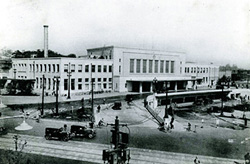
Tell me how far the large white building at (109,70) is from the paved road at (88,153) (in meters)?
19.5

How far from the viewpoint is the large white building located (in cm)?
4159

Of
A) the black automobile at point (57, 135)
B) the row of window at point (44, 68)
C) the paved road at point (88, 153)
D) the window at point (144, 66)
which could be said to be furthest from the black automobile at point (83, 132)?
the window at point (144, 66)

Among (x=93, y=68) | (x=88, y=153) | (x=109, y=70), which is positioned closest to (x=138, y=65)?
(x=109, y=70)

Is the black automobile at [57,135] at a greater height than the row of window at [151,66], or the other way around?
the row of window at [151,66]

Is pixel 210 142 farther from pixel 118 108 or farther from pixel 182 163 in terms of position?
pixel 118 108

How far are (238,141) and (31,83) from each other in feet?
116

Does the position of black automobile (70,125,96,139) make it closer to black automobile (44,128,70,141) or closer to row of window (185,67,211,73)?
black automobile (44,128,70,141)

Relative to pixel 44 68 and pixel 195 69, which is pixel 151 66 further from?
pixel 44 68

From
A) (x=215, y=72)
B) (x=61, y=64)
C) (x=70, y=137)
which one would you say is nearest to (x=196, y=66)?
(x=215, y=72)

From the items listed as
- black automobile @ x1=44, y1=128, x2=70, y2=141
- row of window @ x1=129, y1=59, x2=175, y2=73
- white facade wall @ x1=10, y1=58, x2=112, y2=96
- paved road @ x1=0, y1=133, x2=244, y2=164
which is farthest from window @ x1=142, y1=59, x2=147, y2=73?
paved road @ x1=0, y1=133, x2=244, y2=164

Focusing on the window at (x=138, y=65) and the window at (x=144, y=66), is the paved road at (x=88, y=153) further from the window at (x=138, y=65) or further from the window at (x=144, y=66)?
the window at (x=144, y=66)

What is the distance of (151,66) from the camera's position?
55.2m

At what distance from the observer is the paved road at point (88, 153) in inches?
615

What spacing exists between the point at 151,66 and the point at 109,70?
11.6 metres
